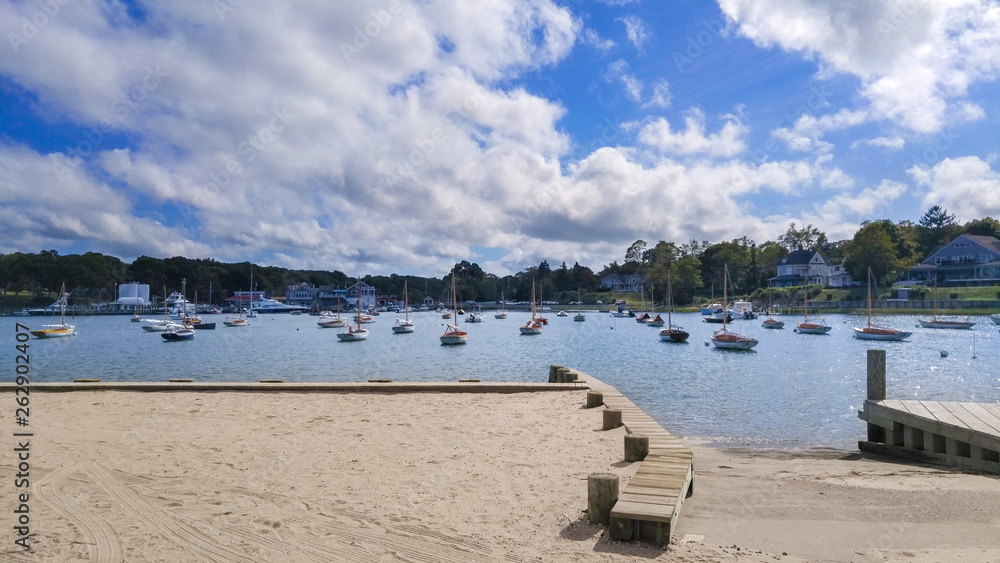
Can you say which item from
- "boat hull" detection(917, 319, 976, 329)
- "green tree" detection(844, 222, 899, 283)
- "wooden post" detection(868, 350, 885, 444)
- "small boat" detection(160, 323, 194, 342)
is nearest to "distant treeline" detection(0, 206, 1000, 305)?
"green tree" detection(844, 222, 899, 283)

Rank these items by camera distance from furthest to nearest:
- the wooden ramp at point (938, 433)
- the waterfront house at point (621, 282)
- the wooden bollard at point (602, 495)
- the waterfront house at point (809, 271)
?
the waterfront house at point (621, 282) < the waterfront house at point (809, 271) < the wooden ramp at point (938, 433) < the wooden bollard at point (602, 495)

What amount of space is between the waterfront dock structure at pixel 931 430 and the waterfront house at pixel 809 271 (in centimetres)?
13117

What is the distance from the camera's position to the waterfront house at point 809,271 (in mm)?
135250

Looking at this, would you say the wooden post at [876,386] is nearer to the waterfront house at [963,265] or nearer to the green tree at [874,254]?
the waterfront house at [963,265]

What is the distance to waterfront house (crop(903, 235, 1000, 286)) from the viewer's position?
109125 millimetres

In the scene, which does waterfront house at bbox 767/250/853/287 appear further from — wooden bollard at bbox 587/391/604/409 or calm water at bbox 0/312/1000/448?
wooden bollard at bbox 587/391/604/409

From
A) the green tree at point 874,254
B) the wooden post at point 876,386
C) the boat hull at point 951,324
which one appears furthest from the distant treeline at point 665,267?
the wooden post at point 876,386

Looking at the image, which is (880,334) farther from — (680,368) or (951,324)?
(680,368)

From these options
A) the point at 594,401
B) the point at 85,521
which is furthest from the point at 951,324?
the point at 85,521

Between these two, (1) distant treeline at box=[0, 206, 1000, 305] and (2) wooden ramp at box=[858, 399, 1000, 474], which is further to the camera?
(1) distant treeline at box=[0, 206, 1000, 305]

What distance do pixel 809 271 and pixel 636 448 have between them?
14192cm

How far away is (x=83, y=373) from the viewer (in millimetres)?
36531

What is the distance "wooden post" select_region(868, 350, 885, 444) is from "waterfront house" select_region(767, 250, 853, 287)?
13101 cm

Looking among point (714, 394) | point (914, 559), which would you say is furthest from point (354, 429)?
point (714, 394)
